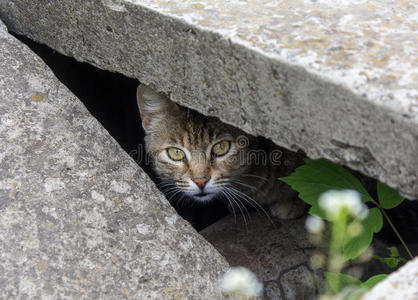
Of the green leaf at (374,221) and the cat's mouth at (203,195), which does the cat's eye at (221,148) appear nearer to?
the cat's mouth at (203,195)

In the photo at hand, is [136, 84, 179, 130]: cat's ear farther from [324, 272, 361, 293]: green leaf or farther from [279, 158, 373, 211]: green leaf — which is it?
[324, 272, 361, 293]: green leaf

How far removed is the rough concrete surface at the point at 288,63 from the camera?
134 centimetres

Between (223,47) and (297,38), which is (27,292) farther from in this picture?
(297,38)

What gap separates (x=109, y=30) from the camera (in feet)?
6.38

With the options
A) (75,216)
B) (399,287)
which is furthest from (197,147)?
(399,287)

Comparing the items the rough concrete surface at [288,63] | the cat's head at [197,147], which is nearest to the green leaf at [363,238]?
the rough concrete surface at [288,63]

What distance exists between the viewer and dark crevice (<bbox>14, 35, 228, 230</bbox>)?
3.04 metres

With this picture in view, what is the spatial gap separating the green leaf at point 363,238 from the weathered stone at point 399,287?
12.4 inches

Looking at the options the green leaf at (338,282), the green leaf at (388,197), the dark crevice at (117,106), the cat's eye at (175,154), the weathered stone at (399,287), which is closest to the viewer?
the weathered stone at (399,287)

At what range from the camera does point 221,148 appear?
2.73 metres

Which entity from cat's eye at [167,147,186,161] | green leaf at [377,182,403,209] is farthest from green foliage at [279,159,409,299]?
cat's eye at [167,147,186,161]

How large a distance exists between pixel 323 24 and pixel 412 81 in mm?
449

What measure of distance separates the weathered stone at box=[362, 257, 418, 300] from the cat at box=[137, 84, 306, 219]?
54.8 inches

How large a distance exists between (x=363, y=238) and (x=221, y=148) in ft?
4.17
